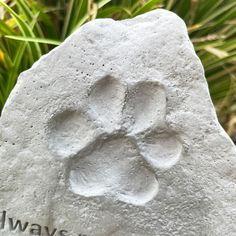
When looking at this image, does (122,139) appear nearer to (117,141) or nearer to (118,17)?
(117,141)

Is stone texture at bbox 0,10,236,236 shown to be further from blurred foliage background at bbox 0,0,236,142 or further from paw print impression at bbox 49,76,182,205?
blurred foliage background at bbox 0,0,236,142

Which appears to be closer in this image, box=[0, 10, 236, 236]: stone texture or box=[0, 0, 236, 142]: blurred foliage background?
box=[0, 10, 236, 236]: stone texture

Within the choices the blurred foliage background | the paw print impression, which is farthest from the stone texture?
the blurred foliage background

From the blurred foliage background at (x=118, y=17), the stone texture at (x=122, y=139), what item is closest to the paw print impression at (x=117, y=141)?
the stone texture at (x=122, y=139)

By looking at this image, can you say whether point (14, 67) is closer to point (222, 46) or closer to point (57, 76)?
point (57, 76)

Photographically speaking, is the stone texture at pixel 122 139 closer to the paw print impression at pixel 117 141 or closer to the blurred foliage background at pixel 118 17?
the paw print impression at pixel 117 141

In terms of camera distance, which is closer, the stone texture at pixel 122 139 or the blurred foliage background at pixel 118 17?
the stone texture at pixel 122 139

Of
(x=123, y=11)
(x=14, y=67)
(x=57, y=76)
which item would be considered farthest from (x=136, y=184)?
(x=123, y=11)

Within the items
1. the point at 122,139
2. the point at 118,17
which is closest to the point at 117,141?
the point at 122,139
